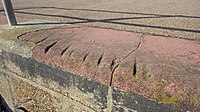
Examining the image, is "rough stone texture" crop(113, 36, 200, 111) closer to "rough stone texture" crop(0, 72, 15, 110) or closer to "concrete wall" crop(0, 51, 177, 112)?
"concrete wall" crop(0, 51, 177, 112)

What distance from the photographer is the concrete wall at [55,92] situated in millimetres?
1224

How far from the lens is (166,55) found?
132cm

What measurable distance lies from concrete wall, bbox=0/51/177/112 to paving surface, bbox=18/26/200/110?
58 mm

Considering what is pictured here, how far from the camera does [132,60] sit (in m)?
1.29

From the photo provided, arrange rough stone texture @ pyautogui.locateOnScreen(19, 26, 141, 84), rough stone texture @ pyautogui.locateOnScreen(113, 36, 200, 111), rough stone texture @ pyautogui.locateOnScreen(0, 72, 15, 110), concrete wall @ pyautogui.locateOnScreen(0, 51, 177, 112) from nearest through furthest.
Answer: rough stone texture @ pyautogui.locateOnScreen(113, 36, 200, 111)
concrete wall @ pyautogui.locateOnScreen(0, 51, 177, 112)
rough stone texture @ pyautogui.locateOnScreen(19, 26, 141, 84)
rough stone texture @ pyautogui.locateOnScreen(0, 72, 15, 110)

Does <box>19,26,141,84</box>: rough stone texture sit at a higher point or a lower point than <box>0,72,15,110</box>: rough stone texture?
higher

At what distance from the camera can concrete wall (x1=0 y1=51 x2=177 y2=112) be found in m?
1.22

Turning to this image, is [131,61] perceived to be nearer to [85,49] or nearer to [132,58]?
[132,58]

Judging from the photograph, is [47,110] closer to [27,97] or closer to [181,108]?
[27,97]

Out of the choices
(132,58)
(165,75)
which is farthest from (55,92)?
(165,75)

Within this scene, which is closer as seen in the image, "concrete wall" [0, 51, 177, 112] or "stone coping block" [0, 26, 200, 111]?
"stone coping block" [0, 26, 200, 111]

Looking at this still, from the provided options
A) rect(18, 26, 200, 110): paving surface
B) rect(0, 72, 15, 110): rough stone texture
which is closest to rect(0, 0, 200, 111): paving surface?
rect(18, 26, 200, 110): paving surface

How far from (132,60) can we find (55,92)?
713 millimetres

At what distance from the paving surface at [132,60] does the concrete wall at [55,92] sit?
0.19 ft
